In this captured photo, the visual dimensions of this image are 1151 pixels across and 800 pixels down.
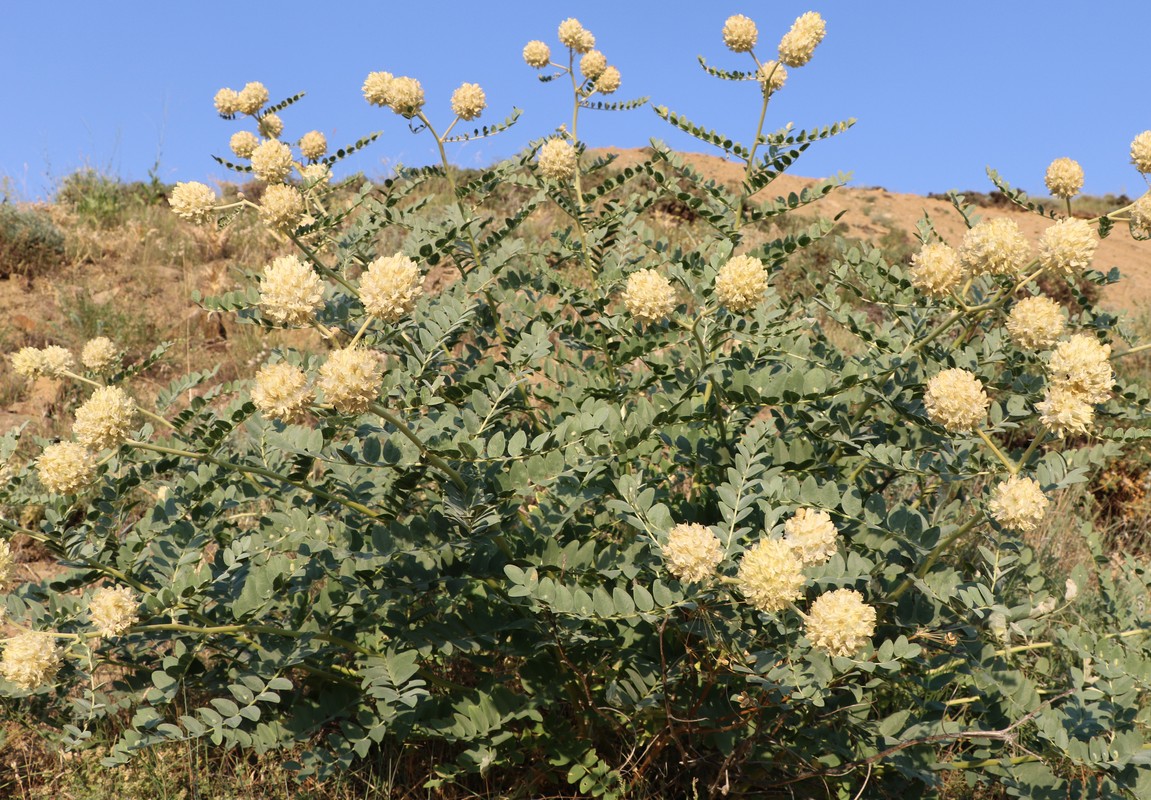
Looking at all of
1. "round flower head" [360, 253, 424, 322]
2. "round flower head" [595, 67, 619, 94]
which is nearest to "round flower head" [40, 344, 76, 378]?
"round flower head" [360, 253, 424, 322]

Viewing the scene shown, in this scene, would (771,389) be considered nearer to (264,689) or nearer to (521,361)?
(521,361)

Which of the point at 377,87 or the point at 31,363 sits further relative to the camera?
the point at 377,87

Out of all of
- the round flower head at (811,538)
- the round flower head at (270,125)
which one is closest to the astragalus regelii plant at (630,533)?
the round flower head at (811,538)

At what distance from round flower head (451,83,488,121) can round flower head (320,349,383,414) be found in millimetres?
1791

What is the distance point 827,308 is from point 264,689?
79.1 inches

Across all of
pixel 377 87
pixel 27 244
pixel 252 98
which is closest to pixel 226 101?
pixel 252 98

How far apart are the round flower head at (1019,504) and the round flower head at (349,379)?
4.63 ft

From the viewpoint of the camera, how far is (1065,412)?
1.98 m

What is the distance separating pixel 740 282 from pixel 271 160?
1449mm

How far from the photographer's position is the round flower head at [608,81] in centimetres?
352

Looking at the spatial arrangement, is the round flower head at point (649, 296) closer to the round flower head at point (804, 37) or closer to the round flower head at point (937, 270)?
the round flower head at point (937, 270)

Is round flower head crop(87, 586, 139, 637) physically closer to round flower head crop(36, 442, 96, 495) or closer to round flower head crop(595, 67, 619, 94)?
round flower head crop(36, 442, 96, 495)

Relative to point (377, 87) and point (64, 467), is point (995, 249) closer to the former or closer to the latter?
point (377, 87)

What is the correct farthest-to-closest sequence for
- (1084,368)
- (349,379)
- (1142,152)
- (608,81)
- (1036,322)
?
(608,81)
(1142,152)
(1036,322)
(1084,368)
(349,379)
